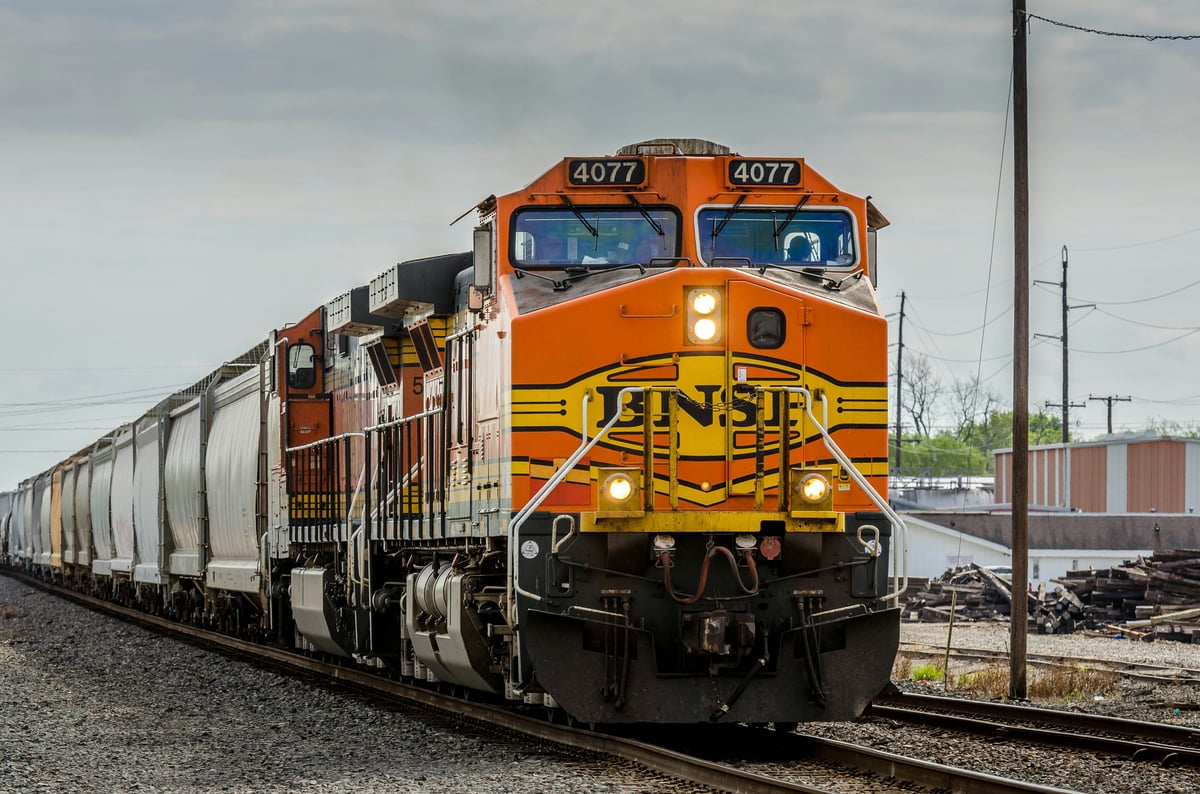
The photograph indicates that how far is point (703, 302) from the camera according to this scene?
983 cm

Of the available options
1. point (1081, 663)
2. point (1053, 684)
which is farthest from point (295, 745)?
point (1081, 663)

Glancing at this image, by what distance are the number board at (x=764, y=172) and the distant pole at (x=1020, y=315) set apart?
224 inches

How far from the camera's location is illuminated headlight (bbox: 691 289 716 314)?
9828mm

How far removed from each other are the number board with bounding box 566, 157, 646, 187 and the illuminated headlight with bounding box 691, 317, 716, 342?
3.65 feet

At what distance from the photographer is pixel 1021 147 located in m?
15.5

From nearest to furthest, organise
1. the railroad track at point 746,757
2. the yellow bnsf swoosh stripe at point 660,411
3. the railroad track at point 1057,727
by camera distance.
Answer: the railroad track at point 746,757 → the railroad track at point 1057,727 → the yellow bnsf swoosh stripe at point 660,411

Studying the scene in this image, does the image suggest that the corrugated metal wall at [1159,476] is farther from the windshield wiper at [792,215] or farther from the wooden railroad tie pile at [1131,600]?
the windshield wiper at [792,215]

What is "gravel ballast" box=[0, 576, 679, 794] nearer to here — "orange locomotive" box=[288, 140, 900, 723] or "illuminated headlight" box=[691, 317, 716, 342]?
"orange locomotive" box=[288, 140, 900, 723]

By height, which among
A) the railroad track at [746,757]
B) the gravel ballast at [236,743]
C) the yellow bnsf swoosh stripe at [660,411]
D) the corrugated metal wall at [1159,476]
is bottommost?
the gravel ballast at [236,743]

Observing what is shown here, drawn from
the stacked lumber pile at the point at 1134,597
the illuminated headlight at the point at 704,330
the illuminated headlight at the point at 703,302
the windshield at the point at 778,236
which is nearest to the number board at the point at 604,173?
the windshield at the point at 778,236

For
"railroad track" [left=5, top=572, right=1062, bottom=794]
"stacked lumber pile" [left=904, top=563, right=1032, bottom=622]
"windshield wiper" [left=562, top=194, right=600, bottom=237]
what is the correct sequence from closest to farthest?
"railroad track" [left=5, top=572, right=1062, bottom=794] → "windshield wiper" [left=562, top=194, right=600, bottom=237] → "stacked lumber pile" [left=904, top=563, right=1032, bottom=622]

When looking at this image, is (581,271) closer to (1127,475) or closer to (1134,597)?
(1134,597)

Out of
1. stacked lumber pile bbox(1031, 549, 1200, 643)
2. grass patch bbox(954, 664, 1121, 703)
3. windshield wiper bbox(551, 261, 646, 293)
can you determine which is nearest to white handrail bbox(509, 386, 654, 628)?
windshield wiper bbox(551, 261, 646, 293)

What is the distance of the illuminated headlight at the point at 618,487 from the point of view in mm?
9344
